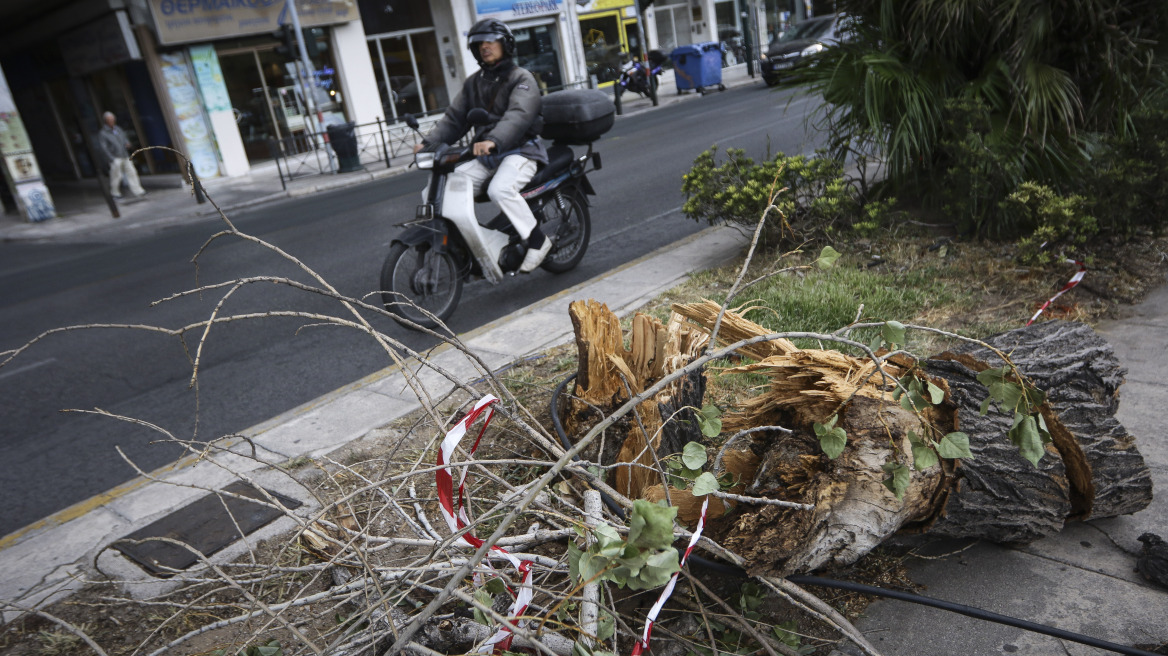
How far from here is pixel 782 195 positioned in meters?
5.70

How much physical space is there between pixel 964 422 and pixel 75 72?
84.6 ft

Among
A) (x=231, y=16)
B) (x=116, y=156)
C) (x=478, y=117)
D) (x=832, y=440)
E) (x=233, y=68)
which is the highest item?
(x=231, y=16)

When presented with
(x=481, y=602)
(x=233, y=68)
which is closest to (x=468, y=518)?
(x=481, y=602)

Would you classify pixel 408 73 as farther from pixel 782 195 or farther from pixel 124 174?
pixel 782 195

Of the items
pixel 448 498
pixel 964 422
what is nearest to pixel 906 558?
pixel 964 422

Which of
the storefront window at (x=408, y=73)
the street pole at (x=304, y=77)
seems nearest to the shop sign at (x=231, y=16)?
the street pole at (x=304, y=77)

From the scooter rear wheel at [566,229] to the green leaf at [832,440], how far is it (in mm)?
4373

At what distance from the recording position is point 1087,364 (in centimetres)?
269

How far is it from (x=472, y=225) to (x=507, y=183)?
1.39 ft

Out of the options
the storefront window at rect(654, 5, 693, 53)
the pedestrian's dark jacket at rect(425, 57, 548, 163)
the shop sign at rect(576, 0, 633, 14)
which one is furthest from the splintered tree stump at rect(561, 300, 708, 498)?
the storefront window at rect(654, 5, 693, 53)

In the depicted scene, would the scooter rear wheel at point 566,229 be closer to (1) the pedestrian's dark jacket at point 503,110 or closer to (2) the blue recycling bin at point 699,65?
(1) the pedestrian's dark jacket at point 503,110

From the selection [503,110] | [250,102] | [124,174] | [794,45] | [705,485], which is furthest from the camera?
[794,45]

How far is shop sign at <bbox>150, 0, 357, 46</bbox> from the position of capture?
18.8m

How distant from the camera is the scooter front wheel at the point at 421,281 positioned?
5555 millimetres
